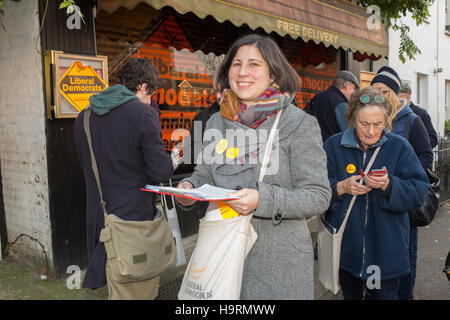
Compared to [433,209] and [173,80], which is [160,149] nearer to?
[433,209]

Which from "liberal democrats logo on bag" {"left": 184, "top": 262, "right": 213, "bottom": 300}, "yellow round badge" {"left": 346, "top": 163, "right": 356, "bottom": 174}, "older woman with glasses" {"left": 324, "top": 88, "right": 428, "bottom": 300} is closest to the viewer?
"liberal democrats logo on bag" {"left": 184, "top": 262, "right": 213, "bottom": 300}

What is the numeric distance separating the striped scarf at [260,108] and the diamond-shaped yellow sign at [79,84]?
242cm

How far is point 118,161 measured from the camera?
2.64 metres

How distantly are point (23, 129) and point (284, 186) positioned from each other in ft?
10.5

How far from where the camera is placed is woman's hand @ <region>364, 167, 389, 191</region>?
8.24ft

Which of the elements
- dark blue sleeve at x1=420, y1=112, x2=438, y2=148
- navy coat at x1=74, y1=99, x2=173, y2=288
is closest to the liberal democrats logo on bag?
navy coat at x1=74, y1=99, x2=173, y2=288

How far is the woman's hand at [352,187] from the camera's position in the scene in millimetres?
2594

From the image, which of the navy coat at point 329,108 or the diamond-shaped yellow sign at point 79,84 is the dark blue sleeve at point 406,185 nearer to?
the navy coat at point 329,108

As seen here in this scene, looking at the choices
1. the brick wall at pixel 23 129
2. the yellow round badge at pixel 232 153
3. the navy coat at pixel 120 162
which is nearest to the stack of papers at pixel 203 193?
the yellow round badge at pixel 232 153

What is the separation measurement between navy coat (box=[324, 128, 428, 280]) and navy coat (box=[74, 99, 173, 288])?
118 centimetres

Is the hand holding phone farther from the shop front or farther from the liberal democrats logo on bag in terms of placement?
the shop front

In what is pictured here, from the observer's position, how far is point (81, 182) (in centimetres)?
411

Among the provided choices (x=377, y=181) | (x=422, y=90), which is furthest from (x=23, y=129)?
(x=422, y=90)

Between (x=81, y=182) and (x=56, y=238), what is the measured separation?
57 centimetres
